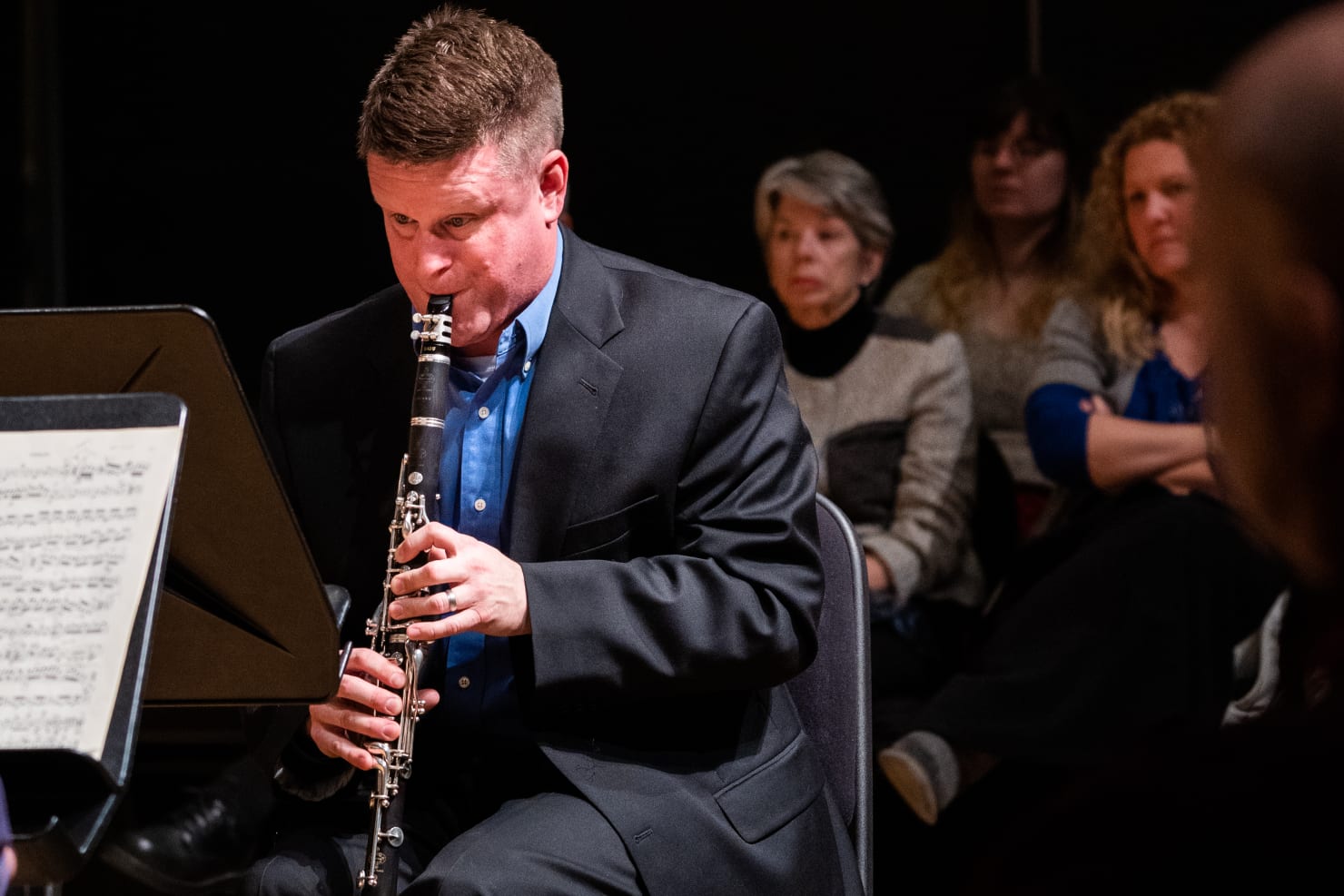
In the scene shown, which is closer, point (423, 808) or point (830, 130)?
point (423, 808)

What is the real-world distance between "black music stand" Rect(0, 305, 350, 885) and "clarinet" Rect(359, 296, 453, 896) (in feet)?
0.48

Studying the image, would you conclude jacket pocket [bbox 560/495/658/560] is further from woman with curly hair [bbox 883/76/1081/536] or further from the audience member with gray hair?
woman with curly hair [bbox 883/76/1081/536]

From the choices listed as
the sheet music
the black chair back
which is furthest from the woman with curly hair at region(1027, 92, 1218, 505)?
the sheet music

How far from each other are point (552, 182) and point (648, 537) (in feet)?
1.47

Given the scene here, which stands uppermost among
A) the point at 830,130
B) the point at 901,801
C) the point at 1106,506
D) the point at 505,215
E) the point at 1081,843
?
the point at 830,130

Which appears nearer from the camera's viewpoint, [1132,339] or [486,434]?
[486,434]

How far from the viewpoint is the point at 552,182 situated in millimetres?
1812

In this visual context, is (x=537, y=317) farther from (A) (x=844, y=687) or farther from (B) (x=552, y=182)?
(A) (x=844, y=687)

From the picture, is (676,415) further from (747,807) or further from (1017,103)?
(1017,103)

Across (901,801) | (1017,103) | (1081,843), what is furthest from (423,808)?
(1017,103)

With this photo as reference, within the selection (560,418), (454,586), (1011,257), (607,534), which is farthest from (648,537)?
(1011,257)

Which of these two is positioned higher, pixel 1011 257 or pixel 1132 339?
pixel 1011 257

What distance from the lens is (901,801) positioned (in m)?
2.99

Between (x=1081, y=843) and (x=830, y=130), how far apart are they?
3.41 metres
